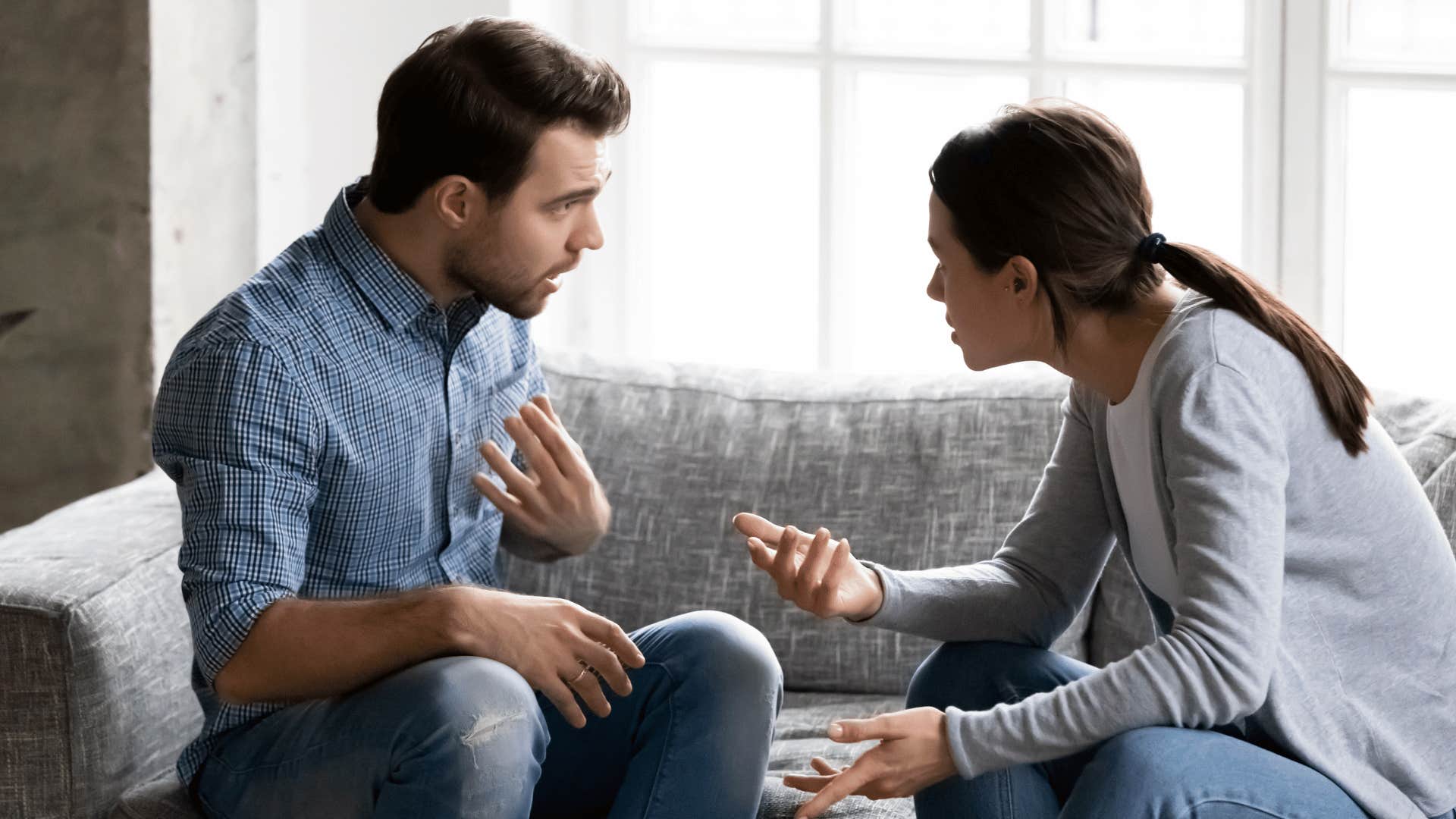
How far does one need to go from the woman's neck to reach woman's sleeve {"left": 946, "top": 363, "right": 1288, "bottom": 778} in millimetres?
127

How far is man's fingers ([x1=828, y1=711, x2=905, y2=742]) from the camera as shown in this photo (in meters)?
1.23

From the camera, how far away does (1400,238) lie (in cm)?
248

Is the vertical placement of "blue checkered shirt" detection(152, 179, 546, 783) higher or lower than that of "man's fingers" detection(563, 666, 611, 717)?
higher

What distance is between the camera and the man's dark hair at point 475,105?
150 cm

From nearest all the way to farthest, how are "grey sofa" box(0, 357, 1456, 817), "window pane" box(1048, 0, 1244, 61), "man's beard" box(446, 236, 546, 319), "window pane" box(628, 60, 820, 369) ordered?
"man's beard" box(446, 236, 546, 319)
"grey sofa" box(0, 357, 1456, 817)
"window pane" box(1048, 0, 1244, 61)
"window pane" box(628, 60, 820, 369)

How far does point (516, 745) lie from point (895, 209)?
1506mm

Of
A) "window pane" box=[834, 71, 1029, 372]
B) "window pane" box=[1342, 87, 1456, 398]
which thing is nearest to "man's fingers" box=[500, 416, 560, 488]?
"window pane" box=[834, 71, 1029, 372]

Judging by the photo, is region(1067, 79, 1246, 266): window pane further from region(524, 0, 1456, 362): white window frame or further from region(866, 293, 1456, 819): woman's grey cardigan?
region(866, 293, 1456, 819): woman's grey cardigan

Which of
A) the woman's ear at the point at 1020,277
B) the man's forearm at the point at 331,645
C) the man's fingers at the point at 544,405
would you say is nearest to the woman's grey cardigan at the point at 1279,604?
the woman's ear at the point at 1020,277

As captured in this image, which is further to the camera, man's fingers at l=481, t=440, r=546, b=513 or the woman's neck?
man's fingers at l=481, t=440, r=546, b=513

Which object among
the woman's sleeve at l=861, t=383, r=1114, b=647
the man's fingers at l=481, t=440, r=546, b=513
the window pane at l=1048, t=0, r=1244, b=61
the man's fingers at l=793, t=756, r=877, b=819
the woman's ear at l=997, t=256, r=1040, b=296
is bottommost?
the man's fingers at l=793, t=756, r=877, b=819

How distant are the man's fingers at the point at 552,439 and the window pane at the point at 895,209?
3.44 feet

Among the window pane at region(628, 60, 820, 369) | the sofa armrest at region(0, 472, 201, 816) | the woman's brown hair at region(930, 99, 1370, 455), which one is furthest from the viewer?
the window pane at region(628, 60, 820, 369)

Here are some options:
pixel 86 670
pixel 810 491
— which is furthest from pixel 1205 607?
pixel 86 670
